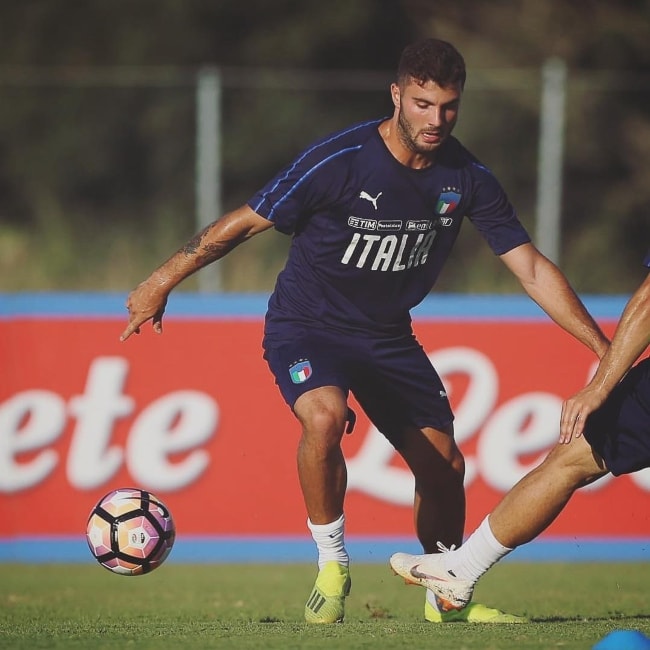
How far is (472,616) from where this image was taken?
22.7 ft

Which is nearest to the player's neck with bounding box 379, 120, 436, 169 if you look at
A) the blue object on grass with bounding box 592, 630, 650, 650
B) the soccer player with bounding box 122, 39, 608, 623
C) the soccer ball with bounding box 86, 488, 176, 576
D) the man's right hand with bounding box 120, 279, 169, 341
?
the soccer player with bounding box 122, 39, 608, 623

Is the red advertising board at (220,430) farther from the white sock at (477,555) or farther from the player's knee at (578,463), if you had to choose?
the player's knee at (578,463)

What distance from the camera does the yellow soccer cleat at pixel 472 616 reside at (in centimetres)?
682

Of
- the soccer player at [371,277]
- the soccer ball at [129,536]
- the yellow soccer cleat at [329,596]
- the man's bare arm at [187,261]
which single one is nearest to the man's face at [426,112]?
the soccer player at [371,277]

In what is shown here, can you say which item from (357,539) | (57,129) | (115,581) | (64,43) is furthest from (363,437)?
(64,43)

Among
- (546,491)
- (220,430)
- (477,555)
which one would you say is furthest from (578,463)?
(220,430)

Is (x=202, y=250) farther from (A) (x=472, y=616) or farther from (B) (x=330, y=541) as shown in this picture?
(A) (x=472, y=616)

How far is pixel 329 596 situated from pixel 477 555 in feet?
2.56

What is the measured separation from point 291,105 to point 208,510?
21.9 feet

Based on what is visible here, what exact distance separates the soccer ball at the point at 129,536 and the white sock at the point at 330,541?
2.63 ft

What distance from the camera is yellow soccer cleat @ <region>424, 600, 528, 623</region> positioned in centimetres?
682

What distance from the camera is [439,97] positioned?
6539 mm

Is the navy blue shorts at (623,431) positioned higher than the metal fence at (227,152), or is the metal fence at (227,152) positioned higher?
the metal fence at (227,152)

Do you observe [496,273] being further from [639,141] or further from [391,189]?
[391,189]
